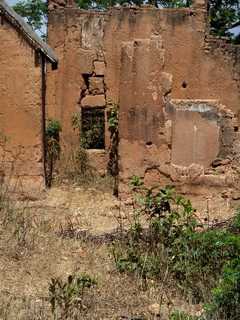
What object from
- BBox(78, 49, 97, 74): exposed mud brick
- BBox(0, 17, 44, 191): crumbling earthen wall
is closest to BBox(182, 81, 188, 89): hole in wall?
BBox(78, 49, 97, 74): exposed mud brick

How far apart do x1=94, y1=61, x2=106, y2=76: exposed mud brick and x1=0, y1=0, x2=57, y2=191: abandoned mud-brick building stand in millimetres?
3980

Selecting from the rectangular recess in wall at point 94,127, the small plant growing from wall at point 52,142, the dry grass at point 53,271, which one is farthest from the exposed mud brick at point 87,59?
the dry grass at point 53,271

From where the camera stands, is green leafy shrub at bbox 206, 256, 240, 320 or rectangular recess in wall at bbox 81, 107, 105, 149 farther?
rectangular recess in wall at bbox 81, 107, 105, 149

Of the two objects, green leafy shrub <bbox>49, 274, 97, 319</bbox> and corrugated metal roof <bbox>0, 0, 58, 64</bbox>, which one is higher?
corrugated metal roof <bbox>0, 0, 58, 64</bbox>

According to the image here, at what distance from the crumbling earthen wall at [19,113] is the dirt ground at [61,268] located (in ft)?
2.89

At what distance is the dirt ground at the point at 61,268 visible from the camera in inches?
239

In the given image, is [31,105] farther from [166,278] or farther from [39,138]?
[166,278]

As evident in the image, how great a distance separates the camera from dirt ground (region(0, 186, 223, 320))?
6.06 metres

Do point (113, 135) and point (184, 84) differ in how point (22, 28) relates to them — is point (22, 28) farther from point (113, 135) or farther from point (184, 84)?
point (184, 84)

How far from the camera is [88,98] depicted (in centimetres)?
1516

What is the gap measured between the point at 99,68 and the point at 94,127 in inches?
54.2

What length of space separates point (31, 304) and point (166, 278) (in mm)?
1610

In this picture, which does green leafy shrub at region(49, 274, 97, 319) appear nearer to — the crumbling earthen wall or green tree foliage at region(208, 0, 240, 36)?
the crumbling earthen wall

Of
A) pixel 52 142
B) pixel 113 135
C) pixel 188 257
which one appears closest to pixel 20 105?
pixel 52 142
